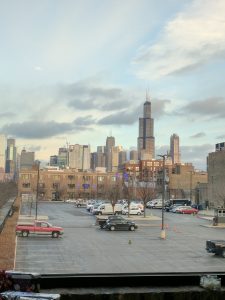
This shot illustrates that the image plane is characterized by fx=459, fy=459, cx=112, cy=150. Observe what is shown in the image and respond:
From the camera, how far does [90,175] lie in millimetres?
175125

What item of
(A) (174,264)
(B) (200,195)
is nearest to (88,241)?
(A) (174,264)

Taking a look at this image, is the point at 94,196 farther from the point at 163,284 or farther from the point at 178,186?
the point at 163,284

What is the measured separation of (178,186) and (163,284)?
14085cm

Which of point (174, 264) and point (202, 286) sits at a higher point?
point (202, 286)

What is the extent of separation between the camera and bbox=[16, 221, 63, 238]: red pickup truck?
3909 cm

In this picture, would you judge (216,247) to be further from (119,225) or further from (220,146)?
(220,146)

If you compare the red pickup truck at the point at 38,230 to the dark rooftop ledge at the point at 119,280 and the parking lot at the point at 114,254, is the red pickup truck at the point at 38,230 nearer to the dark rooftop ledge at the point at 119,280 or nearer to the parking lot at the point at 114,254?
the parking lot at the point at 114,254

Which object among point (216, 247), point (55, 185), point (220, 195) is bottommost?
point (216, 247)

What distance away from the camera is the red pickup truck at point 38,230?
39.1 metres

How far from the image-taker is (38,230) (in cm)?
4000

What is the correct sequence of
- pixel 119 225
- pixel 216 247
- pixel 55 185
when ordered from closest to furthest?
pixel 216 247 → pixel 119 225 → pixel 55 185

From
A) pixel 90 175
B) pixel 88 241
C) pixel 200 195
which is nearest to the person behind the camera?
pixel 88 241

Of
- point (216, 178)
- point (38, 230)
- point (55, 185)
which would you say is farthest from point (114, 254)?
point (55, 185)

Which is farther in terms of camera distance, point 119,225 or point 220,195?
point 220,195
